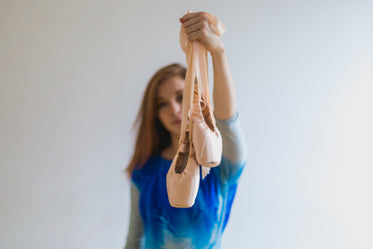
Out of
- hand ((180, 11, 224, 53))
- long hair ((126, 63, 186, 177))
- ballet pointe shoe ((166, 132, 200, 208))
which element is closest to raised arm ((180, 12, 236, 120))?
hand ((180, 11, 224, 53))

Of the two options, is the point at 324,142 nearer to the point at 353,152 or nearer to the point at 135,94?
the point at 353,152

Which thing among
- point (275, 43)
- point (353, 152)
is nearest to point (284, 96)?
point (275, 43)

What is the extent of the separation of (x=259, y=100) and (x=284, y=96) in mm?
108

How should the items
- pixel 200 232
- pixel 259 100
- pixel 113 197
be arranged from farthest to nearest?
pixel 259 100
pixel 113 197
pixel 200 232

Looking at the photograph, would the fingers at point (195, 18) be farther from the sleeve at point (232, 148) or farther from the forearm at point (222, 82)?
the sleeve at point (232, 148)

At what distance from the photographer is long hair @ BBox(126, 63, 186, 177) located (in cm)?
96

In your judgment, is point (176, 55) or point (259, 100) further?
point (259, 100)

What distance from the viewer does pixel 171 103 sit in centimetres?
91

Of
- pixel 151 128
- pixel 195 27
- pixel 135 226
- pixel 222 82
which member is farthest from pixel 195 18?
Result: pixel 135 226

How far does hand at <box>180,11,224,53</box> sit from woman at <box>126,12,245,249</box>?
168 mm

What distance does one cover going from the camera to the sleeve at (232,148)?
0.74 meters

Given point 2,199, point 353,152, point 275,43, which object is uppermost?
point 275,43

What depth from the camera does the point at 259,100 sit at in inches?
47.3

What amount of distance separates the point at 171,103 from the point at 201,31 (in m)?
0.30
